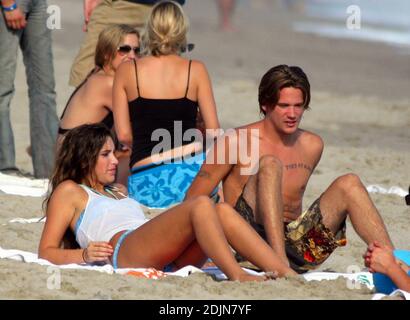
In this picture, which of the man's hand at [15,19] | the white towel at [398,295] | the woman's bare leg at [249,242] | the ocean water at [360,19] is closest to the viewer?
the white towel at [398,295]

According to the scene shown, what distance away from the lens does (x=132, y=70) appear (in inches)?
245

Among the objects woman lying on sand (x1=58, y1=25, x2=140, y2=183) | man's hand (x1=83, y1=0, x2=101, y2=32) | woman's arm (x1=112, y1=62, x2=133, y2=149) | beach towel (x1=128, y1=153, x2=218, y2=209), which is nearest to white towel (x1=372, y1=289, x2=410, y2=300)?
beach towel (x1=128, y1=153, x2=218, y2=209)

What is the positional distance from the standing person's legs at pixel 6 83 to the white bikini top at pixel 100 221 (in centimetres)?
256

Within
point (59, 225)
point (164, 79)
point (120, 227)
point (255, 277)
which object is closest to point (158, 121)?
point (164, 79)

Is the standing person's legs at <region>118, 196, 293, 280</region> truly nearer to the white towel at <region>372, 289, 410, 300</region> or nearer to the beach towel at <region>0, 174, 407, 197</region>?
the white towel at <region>372, 289, 410, 300</region>

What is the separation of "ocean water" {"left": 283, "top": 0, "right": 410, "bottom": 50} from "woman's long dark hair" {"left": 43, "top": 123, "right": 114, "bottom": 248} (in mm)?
14540

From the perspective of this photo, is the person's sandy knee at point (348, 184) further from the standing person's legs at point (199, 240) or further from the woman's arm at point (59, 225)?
the woman's arm at point (59, 225)

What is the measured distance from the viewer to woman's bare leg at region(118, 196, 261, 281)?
179 inches

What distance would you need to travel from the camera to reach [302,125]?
10.5m

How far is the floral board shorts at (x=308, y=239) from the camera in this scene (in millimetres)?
5125

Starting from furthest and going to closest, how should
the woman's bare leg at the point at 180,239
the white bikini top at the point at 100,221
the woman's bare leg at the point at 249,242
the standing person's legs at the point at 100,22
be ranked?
the standing person's legs at the point at 100,22 → the white bikini top at the point at 100,221 → the woman's bare leg at the point at 249,242 → the woman's bare leg at the point at 180,239

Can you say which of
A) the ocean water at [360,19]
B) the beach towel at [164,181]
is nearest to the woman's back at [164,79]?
the beach towel at [164,181]
